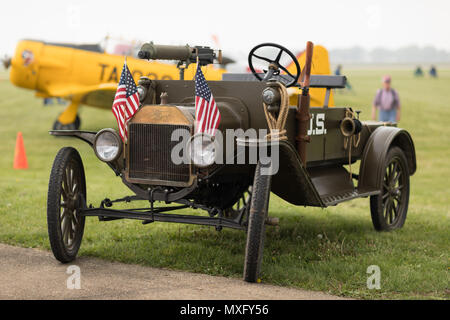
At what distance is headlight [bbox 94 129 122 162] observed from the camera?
16.7 ft

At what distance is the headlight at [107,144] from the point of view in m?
5.10

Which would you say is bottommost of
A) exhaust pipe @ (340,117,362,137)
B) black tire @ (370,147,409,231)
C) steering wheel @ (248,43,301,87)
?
black tire @ (370,147,409,231)

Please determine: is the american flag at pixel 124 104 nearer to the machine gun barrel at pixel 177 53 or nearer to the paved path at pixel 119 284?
the machine gun barrel at pixel 177 53

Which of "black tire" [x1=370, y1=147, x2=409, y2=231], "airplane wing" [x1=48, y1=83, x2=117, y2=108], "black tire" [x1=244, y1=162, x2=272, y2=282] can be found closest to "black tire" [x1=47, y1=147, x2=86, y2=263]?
"black tire" [x1=244, y1=162, x2=272, y2=282]

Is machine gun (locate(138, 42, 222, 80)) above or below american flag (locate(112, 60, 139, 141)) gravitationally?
above

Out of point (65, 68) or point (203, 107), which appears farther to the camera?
point (65, 68)

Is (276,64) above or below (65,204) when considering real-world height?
above

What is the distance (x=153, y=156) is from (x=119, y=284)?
1085 mm

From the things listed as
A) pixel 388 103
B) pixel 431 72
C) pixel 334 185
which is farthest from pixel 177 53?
pixel 431 72

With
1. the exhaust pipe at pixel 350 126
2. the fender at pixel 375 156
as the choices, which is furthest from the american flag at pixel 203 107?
the fender at pixel 375 156

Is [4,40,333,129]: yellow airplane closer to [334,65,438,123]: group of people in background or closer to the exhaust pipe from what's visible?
[334,65,438,123]: group of people in background

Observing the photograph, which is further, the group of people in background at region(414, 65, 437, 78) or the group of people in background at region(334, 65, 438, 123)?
the group of people in background at region(414, 65, 437, 78)

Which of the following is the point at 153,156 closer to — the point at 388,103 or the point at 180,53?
the point at 180,53

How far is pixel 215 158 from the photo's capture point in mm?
4891
